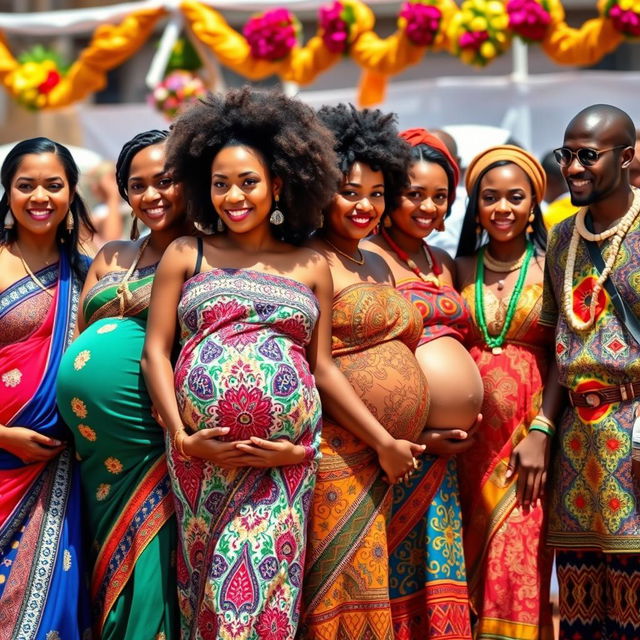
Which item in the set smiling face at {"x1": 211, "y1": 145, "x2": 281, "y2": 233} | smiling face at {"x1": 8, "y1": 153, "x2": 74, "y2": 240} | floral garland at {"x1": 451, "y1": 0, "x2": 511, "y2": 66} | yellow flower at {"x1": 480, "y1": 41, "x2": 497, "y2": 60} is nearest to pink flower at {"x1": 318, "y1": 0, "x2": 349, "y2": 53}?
floral garland at {"x1": 451, "y1": 0, "x2": 511, "y2": 66}

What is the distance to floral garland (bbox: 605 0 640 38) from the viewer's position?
8.67m

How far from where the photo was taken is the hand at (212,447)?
3896 mm

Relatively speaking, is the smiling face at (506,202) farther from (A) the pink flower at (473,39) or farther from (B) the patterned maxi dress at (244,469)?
(A) the pink flower at (473,39)

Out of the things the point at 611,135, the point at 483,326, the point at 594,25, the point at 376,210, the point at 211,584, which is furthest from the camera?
the point at 594,25

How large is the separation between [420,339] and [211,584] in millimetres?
1359

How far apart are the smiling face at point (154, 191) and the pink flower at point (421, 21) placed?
5392 millimetres

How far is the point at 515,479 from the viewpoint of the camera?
4719 mm

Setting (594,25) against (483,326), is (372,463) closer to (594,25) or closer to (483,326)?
(483,326)

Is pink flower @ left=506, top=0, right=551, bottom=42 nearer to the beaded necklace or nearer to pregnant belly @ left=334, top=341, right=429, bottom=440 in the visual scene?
the beaded necklace

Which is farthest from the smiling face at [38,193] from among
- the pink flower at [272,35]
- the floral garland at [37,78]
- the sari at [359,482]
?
the floral garland at [37,78]

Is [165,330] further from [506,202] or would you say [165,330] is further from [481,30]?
[481,30]

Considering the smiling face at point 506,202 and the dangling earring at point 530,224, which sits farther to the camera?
the dangling earring at point 530,224

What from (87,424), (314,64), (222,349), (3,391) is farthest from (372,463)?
(314,64)

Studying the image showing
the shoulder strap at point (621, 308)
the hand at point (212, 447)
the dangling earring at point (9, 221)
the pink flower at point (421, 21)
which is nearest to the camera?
the hand at point (212, 447)
